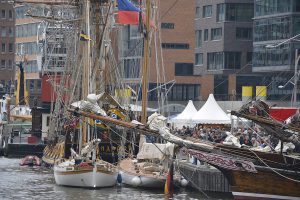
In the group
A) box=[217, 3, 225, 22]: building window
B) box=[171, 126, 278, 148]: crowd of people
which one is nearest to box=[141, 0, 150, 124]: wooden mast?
box=[171, 126, 278, 148]: crowd of people

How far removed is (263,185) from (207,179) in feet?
30.0

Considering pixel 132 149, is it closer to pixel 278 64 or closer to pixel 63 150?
pixel 63 150

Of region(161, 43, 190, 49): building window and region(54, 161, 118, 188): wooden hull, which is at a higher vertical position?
region(161, 43, 190, 49): building window

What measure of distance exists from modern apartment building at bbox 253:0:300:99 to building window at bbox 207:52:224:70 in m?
11.2

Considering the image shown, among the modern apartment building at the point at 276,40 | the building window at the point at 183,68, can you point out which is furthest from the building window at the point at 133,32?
the modern apartment building at the point at 276,40

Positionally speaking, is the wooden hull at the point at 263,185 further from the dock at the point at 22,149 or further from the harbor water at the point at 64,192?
the dock at the point at 22,149

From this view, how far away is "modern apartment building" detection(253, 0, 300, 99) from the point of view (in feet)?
337

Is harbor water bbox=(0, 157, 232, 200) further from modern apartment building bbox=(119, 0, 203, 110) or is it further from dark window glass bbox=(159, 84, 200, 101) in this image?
dark window glass bbox=(159, 84, 200, 101)

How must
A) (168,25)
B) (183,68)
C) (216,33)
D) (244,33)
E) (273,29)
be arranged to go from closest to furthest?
(273,29)
(244,33)
(216,33)
(168,25)
(183,68)

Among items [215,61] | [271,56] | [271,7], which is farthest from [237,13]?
[271,56]

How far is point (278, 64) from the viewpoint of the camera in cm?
10506

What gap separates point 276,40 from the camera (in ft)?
347

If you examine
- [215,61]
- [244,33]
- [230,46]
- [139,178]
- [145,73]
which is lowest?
[139,178]

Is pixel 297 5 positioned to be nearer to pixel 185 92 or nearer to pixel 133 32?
pixel 185 92
